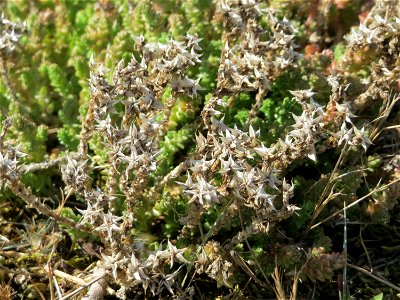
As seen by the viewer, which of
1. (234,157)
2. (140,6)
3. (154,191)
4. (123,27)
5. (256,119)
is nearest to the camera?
(234,157)

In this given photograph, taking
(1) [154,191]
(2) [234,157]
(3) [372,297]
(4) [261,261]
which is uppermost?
(2) [234,157]

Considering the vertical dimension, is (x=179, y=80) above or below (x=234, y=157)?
above

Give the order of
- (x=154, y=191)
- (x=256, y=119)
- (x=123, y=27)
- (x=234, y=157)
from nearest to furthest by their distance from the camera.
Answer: (x=234, y=157) → (x=154, y=191) → (x=256, y=119) → (x=123, y=27)

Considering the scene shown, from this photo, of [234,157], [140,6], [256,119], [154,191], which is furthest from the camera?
[140,6]

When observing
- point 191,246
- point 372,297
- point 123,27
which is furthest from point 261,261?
point 123,27

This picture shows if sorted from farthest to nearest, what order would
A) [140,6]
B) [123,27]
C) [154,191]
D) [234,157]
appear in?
[123,27] < [140,6] < [154,191] < [234,157]

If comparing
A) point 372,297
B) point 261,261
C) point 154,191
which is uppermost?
point 154,191

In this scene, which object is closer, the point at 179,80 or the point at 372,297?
the point at 179,80

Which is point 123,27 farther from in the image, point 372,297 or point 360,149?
point 372,297

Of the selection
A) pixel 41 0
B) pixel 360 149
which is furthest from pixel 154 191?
pixel 41 0

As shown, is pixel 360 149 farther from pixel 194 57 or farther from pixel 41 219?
pixel 41 219
